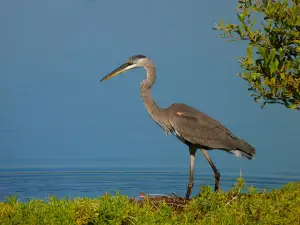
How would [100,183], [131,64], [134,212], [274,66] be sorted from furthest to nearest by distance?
[100,183] → [131,64] → [274,66] → [134,212]

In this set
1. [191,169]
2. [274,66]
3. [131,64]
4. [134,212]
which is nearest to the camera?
[134,212]


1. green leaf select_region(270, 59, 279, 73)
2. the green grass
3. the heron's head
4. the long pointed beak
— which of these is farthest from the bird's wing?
the green grass

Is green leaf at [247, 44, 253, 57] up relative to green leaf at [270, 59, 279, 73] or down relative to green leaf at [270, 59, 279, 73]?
up

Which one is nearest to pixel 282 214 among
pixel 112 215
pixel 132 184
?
pixel 112 215

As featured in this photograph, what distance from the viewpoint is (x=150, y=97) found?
46.0 feet

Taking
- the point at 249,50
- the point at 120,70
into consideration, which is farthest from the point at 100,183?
the point at 249,50

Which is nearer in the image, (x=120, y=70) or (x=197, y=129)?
(x=197, y=129)

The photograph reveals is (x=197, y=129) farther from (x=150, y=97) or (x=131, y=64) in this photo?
(x=131, y=64)

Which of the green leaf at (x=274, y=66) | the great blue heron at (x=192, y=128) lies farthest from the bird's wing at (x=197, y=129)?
the green leaf at (x=274, y=66)

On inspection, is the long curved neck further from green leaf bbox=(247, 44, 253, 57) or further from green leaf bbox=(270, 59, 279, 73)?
green leaf bbox=(270, 59, 279, 73)

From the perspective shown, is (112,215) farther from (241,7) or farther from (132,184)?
(132,184)

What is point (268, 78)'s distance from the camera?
11.3 m

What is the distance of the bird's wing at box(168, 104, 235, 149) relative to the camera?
44.2 ft

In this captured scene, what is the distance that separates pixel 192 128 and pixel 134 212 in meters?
3.84
